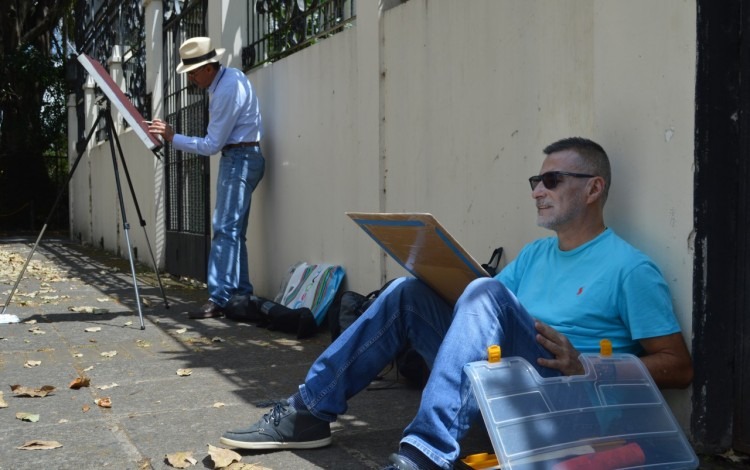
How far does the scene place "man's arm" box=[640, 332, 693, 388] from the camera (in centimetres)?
297

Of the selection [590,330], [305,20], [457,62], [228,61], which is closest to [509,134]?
[457,62]

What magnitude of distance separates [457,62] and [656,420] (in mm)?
2624

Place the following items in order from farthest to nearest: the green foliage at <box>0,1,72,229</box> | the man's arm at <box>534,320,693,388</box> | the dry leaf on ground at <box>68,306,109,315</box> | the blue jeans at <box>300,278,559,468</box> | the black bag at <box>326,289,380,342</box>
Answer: the green foliage at <box>0,1,72,229</box>
the dry leaf on ground at <box>68,306,109,315</box>
the black bag at <box>326,289,380,342</box>
the man's arm at <box>534,320,693,388</box>
the blue jeans at <box>300,278,559,468</box>

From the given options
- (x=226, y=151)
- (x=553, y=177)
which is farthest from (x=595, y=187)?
(x=226, y=151)

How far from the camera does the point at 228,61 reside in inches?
342

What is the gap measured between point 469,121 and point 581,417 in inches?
93.9

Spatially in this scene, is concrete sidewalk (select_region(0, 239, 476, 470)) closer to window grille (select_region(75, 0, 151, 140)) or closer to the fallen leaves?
the fallen leaves

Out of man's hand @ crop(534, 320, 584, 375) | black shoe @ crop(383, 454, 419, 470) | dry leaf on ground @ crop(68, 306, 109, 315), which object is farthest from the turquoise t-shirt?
dry leaf on ground @ crop(68, 306, 109, 315)

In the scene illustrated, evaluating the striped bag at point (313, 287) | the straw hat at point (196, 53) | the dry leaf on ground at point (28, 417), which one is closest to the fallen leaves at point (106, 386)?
the dry leaf on ground at point (28, 417)

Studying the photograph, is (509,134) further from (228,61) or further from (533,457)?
(228,61)

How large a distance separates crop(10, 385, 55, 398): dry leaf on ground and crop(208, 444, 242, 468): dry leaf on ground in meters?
1.45

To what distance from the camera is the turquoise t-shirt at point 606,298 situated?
299 centimetres

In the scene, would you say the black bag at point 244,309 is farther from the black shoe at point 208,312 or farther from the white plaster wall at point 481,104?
the white plaster wall at point 481,104

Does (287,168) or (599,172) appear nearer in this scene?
(599,172)
